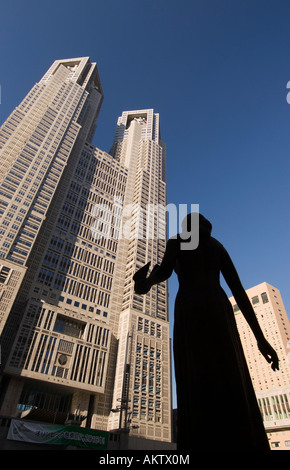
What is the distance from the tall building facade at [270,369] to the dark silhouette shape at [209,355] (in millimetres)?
96131

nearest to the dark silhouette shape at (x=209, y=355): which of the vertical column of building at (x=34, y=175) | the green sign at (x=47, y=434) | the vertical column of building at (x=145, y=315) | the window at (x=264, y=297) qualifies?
the green sign at (x=47, y=434)

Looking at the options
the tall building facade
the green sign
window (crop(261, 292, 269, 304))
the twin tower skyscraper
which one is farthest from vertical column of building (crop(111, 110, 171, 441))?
window (crop(261, 292, 269, 304))

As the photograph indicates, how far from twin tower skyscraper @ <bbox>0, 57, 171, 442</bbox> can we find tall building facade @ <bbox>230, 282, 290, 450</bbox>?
1958 inches

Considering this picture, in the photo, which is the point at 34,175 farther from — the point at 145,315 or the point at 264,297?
the point at 264,297

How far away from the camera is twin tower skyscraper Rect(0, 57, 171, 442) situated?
4606 cm

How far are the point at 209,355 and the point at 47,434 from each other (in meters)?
35.7

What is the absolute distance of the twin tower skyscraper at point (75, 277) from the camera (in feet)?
151

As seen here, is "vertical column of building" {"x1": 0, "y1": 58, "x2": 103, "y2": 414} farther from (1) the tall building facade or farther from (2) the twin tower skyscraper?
(1) the tall building facade

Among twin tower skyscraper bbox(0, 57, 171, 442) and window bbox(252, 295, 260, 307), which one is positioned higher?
window bbox(252, 295, 260, 307)

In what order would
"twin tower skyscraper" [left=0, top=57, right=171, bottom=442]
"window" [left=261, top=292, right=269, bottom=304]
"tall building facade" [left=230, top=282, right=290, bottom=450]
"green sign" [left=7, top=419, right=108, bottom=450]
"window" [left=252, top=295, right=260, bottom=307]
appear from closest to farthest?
1. "green sign" [left=7, top=419, right=108, bottom=450]
2. "twin tower skyscraper" [left=0, top=57, right=171, bottom=442]
3. "tall building facade" [left=230, top=282, right=290, bottom=450]
4. "window" [left=261, top=292, right=269, bottom=304]
5. "window" [left=252, top=295, right=260, bottom=307]

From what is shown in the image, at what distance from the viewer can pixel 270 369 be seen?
317 ft

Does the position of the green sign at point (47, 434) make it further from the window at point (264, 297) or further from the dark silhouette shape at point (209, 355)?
the window at point (264, 297)

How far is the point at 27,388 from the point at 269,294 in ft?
309
